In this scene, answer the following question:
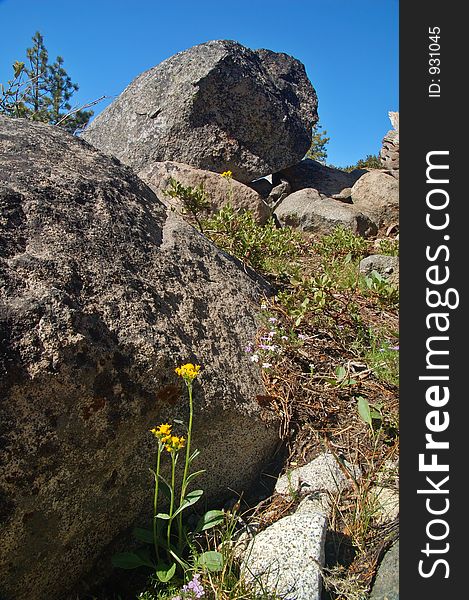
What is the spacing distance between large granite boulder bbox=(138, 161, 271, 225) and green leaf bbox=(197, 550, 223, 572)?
16.9 ft

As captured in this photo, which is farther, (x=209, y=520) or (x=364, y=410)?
(x=364, y=410)

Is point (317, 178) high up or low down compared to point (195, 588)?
up

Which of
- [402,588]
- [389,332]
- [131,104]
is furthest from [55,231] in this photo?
[131,104]

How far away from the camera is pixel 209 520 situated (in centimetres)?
248

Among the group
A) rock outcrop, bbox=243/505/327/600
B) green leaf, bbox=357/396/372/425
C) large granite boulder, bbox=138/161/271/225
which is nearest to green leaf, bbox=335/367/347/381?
green leaf, bbox=357/396/372/425

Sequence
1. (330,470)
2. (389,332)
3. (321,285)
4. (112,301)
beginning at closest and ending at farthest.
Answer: (112,301), (330,470), (389,332), (321,285)

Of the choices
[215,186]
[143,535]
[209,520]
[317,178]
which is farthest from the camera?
[317,178]

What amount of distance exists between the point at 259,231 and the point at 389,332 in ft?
5.79

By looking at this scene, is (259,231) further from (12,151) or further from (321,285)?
(12,151)

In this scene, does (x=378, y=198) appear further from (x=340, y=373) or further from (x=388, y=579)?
(x=388, y=579)

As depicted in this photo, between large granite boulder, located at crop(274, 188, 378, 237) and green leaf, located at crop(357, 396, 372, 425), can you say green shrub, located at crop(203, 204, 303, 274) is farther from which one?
large granite boulder, located at crop(274, 188, 378, 237)

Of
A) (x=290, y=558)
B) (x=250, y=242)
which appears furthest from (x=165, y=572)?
(x=250, y=242)

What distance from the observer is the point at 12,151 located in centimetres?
294

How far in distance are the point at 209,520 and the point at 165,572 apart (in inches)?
12.1
